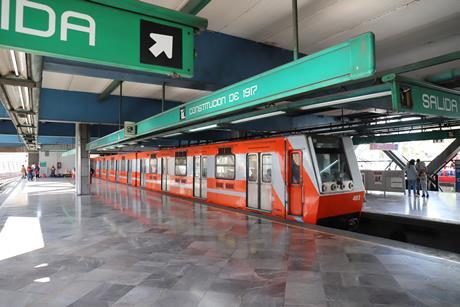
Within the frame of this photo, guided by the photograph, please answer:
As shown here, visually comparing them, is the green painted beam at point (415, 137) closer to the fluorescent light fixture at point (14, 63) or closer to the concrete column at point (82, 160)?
the concrete column at point (82, 160)

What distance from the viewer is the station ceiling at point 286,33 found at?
13.9 feet

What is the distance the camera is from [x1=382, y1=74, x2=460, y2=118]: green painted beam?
393cm

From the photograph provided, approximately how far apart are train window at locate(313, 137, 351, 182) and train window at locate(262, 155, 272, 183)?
1447mm

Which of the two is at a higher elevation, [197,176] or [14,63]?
[14,63]

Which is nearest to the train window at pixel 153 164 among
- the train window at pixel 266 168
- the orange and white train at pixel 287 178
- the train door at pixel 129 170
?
the train door at pixel 129 170

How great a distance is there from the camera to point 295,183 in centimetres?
776

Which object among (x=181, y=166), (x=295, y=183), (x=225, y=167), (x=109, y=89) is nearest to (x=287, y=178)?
(x=295, y=183)

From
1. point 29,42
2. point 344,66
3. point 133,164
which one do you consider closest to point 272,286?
point 344,66

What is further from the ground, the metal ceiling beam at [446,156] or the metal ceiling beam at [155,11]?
the metal ceiling beam at [155,11]

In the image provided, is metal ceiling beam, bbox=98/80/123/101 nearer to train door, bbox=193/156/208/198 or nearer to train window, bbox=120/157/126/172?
train door, bbox=193/156/208/198

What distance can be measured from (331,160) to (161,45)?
603 centimetres

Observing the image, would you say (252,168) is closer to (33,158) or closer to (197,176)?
(197,176)

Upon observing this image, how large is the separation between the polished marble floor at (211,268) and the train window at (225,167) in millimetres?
2819

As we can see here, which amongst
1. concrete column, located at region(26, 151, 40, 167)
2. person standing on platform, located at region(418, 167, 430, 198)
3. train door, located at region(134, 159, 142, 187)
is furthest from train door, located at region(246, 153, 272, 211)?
concrete column, located at region(26, 151, 40, 167)
